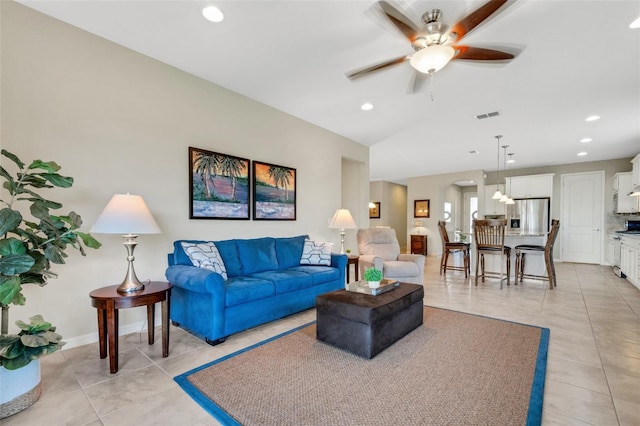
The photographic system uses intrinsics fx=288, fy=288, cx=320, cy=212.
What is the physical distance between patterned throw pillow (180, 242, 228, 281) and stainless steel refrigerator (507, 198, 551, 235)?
7.66 m

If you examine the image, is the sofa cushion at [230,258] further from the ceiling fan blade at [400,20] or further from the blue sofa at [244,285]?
the ceiling fan blade at [400,20]

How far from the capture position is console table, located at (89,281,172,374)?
2049mm

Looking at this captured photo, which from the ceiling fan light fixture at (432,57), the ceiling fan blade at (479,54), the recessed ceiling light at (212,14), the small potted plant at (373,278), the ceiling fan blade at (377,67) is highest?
the recessed ceiling light at (212,14)

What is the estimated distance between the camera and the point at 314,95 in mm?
3773

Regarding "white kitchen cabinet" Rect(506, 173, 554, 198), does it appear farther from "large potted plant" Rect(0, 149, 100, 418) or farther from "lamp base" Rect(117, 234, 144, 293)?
"large potted plant" Rect(0, 149, 100, 418)

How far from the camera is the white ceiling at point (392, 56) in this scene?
7.50 feet

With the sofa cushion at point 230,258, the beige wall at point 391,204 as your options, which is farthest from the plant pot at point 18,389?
the beige wall at point 391,204

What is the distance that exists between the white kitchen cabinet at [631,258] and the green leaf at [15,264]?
7.12 metres

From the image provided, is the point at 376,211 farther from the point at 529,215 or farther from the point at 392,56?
the point at 392,56

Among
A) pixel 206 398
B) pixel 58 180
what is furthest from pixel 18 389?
pixel 58 180

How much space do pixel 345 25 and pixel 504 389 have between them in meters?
2.94

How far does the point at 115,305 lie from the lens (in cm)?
206

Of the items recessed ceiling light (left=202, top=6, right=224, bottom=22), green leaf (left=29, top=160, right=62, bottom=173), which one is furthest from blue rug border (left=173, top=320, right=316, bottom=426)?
recessed ceiling light (left=202, top=6, right=224, bottom=22)

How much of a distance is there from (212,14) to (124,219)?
1.76 m
